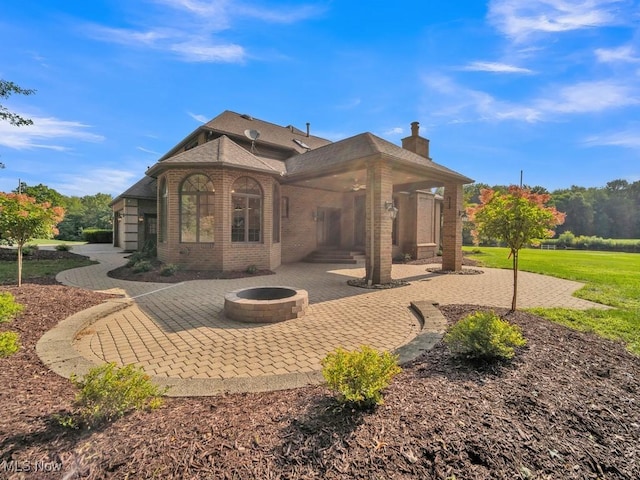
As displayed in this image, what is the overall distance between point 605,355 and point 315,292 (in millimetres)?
5472

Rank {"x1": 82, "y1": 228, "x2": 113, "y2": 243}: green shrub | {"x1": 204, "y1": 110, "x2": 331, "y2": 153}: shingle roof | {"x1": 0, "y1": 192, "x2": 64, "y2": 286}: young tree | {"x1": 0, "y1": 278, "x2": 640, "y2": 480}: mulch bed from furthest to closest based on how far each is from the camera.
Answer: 1. {"x1": 82, "y1": 228, "x2": 113, "y2": 243}: green shrub
2. {"x1": 204, "y1": 110, "x2": 331, "y2": 153}: shingle roof
3. {"x1": 0, "y1": 192, "x2": 64, "y2": 286}: young tree
4. {"x1": 0, "y1": 278, "x2": 640, "y2": 480}: mulch bed

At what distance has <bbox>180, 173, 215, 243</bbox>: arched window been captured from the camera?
10.6 meters

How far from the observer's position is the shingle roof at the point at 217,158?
10070 mm

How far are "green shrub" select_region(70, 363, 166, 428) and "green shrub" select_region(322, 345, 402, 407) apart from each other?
144cm

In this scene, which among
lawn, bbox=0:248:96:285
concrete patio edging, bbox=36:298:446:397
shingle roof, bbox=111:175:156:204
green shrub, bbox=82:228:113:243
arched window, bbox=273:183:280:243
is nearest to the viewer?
concrete patio edging, bbox=36:298:446:397

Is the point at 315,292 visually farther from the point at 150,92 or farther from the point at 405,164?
the point at 150,92

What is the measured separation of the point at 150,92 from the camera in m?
10.1

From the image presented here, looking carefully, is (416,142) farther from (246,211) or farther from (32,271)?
(32,271)

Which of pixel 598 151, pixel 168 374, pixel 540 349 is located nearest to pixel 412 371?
pixel 540 349

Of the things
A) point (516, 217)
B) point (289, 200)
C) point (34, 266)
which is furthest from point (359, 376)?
point (34, 266)

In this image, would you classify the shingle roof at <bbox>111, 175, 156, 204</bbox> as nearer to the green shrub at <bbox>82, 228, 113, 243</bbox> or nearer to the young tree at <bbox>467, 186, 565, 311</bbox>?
the green shrub at <bbox>82, 228, 113, 243</bbox>

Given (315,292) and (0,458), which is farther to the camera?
(315,292)

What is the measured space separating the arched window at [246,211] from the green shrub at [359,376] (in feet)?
30.0

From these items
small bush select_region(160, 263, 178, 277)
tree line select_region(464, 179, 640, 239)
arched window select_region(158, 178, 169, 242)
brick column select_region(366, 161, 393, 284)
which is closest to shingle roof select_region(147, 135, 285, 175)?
arched window select_region(158, 178, 169, 242)
